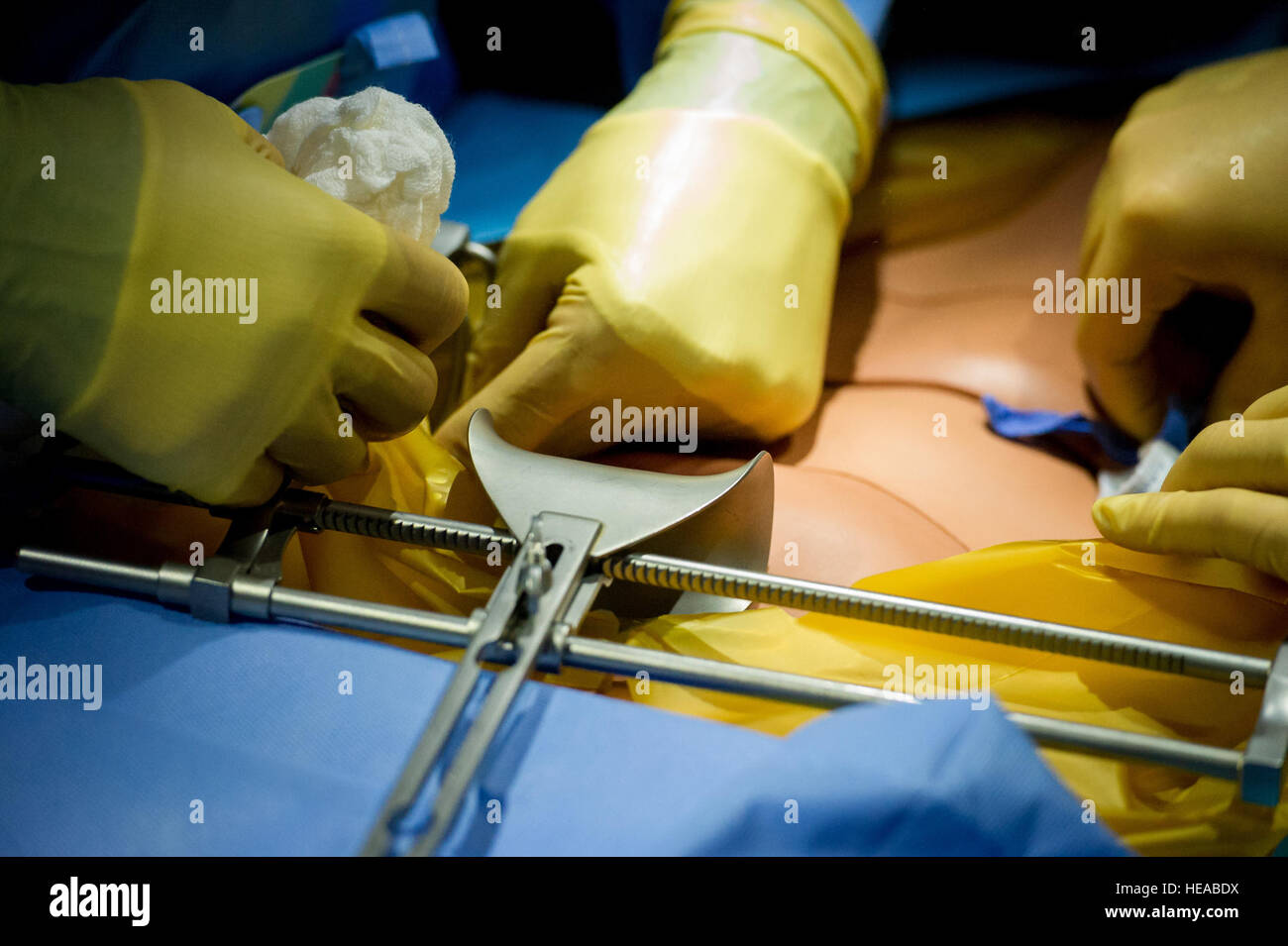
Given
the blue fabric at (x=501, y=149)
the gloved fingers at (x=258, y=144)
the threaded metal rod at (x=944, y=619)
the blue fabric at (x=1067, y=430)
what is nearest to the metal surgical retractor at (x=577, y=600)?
the threaded metal rod at (x=944, y=619)

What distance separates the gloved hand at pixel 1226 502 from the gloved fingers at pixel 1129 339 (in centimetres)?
25

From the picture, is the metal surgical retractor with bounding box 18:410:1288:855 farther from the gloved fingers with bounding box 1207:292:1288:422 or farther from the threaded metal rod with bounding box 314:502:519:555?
the gloved fingers with bounding box 1207:292:1288:422

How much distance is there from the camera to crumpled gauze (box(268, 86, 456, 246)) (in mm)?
766

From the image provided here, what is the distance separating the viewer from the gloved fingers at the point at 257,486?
71 centimetres

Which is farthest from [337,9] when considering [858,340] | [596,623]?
[596,623]

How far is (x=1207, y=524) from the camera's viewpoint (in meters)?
0.70

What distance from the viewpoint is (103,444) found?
68 centimetres

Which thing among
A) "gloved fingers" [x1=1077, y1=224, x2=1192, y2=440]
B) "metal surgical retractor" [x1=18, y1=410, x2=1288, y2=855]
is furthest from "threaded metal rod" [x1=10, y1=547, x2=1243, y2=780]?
"gloved fingers" [x1=1077, y1=224, x2=1192, y2=440]

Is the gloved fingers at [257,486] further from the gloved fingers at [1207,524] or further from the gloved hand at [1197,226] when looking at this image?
the gloved hand at [1197,226]

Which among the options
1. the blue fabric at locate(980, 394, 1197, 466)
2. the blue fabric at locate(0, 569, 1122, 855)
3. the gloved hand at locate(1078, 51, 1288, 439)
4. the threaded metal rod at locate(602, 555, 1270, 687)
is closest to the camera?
the blue fabric at locate(0, 569, 1122, 855)

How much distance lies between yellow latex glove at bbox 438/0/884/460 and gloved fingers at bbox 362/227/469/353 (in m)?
0.13

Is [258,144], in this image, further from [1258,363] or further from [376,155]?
[1258,363]
